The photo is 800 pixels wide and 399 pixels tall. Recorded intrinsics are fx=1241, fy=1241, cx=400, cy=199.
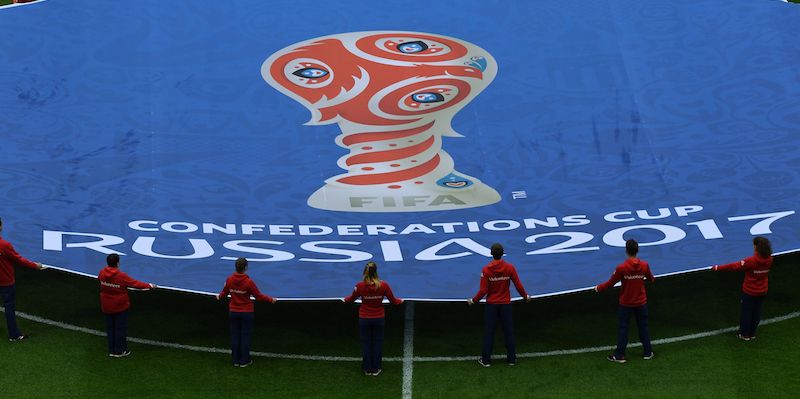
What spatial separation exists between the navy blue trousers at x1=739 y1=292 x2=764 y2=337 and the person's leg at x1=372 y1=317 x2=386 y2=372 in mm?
4583

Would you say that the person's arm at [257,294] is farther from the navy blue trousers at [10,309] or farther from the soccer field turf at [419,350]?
the navy blue trousers at [10,309]

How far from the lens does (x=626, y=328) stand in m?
14.9

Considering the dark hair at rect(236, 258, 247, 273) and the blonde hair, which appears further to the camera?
the dark hair at rect(236, 258, 247, 273)

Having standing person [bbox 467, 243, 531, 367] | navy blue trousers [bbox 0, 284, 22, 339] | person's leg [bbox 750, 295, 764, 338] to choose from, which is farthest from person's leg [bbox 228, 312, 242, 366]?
person's leg [bbox 750, 295, 764, 338]

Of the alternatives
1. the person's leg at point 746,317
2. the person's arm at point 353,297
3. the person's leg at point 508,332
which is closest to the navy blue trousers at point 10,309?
the person's arm at point 353,297

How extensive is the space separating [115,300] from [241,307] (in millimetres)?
1585

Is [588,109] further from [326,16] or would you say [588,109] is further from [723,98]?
[326,16]

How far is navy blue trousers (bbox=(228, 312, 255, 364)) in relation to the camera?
48.1ft

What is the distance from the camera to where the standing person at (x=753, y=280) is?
1504 cm

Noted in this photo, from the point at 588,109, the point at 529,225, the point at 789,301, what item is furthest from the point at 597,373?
the point at 588,109

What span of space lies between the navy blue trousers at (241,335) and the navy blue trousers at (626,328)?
4.40 metres

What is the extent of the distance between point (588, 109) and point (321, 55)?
4719mm

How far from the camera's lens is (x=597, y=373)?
48.6ft

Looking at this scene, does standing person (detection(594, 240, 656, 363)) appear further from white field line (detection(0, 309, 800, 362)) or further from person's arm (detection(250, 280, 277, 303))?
person's arm (detection(250, 280, 277, 303))
